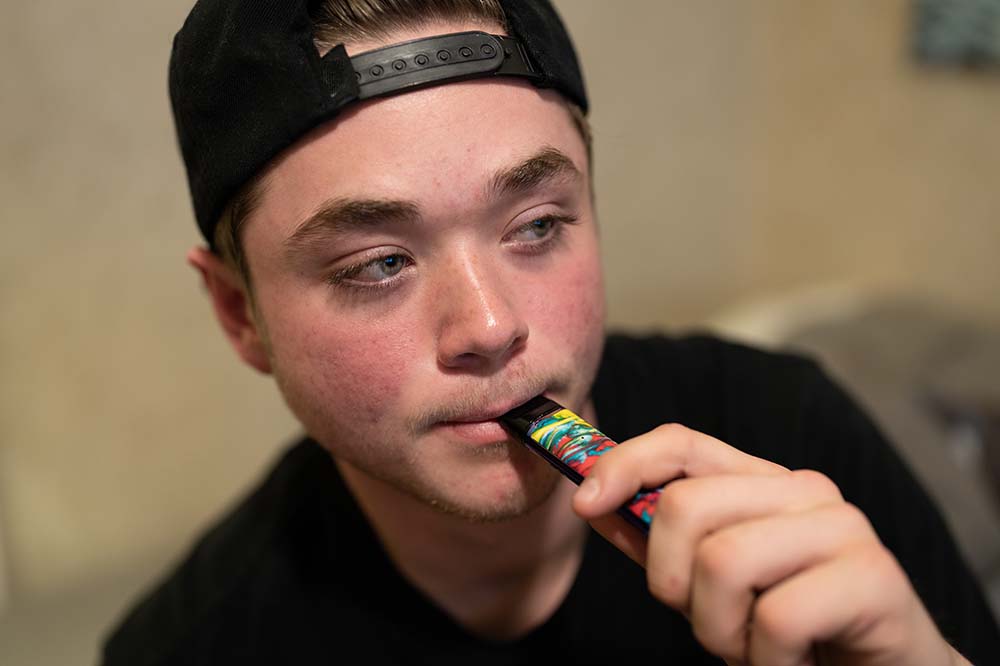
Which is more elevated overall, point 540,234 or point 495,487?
point 540,234

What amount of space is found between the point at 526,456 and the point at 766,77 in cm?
224

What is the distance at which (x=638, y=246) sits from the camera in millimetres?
2512

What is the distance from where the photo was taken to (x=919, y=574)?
3.25 ft

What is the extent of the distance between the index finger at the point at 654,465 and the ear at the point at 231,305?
508 millimetres

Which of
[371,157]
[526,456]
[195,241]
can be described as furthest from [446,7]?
[195,241]

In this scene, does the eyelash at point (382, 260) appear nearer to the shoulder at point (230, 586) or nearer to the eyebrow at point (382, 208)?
the eyebrow at point (382, 208)

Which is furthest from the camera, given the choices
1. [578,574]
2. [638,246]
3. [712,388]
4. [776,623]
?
[638,246]

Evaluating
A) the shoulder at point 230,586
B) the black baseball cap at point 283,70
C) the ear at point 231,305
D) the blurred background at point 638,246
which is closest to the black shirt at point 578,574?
the shoulder at point 230,586

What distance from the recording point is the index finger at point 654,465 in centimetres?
56

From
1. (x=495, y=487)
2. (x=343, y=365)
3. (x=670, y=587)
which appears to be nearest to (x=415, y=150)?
(x=343, y=365)

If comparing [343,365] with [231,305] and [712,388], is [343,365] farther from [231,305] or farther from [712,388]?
[712,388]

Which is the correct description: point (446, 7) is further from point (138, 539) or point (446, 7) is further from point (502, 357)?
point (138, 539)

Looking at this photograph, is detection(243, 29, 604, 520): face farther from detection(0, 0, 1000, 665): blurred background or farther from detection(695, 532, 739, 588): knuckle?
detection(0, 0, 1000, 665): blurred background

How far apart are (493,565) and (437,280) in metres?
0.39
